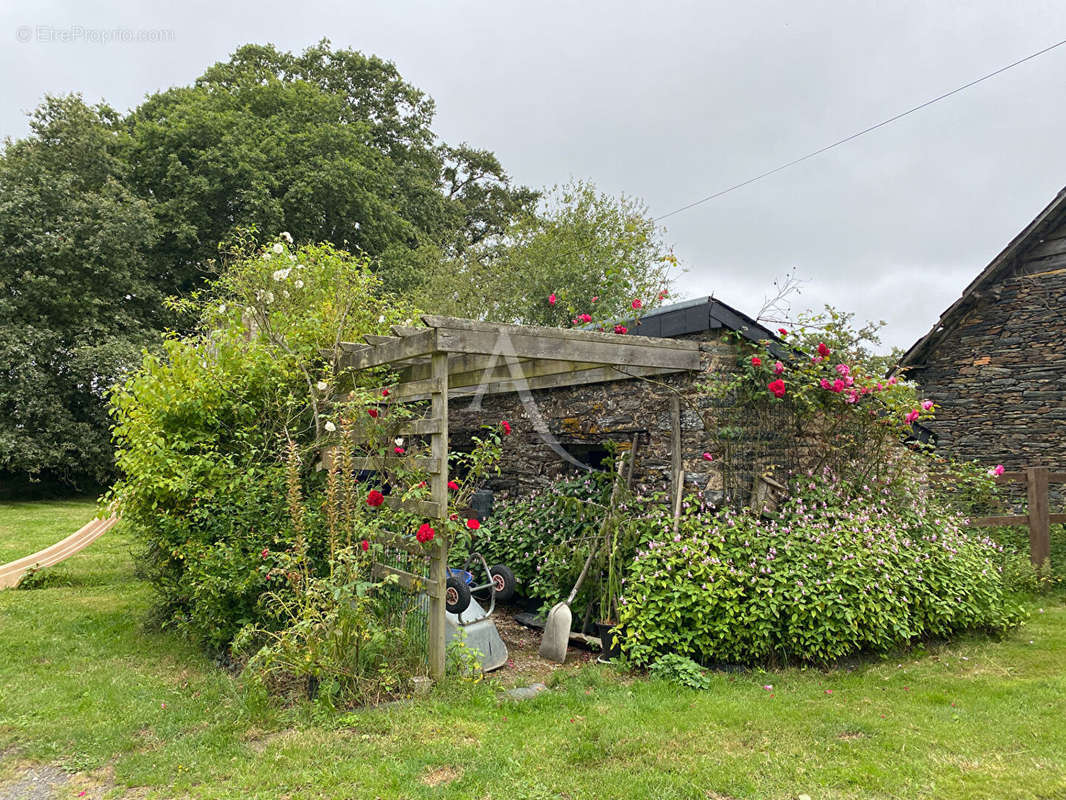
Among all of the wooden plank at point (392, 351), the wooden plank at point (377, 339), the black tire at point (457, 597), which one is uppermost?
the wooden plank at point (377, 339)

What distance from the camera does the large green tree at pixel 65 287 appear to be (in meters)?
14.7

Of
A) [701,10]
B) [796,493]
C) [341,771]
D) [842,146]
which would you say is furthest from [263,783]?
[842,146]

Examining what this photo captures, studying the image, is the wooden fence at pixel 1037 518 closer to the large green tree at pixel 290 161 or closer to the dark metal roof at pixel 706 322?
the dark metal roof at pixel 706 322

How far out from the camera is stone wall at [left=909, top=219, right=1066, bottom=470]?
8.73m

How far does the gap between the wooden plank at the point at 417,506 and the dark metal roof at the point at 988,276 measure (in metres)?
8.08

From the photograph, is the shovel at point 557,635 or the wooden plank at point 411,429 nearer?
the wooden plank at point 411,429

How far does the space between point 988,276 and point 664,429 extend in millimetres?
6585

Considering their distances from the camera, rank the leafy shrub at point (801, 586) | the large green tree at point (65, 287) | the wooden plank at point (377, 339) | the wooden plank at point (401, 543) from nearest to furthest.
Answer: the wooden plank at point (401, 543) → the leafy shrub at point (801, 586) → the wooden plank at point (377, 339) → the large green tree at point (65, 287)

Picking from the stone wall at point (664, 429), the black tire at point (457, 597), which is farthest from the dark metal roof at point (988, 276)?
the black tire at point (457, 597)

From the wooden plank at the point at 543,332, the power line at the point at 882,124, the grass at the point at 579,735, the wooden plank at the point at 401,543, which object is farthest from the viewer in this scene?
the power line at the point at 882,124

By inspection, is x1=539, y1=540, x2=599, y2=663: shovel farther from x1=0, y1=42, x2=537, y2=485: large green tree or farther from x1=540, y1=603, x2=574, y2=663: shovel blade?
x1=0, y1=42, x2=537, y2=485: large green tree

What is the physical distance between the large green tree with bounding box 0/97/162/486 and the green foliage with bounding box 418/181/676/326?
24.0 feet

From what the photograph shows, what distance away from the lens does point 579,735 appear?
3.31 m

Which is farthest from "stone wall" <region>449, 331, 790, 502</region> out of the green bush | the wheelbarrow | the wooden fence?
the wooden fence
